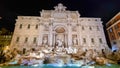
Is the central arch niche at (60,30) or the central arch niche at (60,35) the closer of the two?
the central arch niche at (60,35)

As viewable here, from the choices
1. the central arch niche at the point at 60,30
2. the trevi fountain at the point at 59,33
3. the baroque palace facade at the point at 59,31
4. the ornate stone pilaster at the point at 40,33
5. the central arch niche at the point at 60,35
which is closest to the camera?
the trevi fountain at the point at 59,33

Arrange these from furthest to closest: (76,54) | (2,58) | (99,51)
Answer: (99,51) → (76,54) → (2,58)

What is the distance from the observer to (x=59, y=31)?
2662cm

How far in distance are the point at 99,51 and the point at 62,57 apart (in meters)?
10.7

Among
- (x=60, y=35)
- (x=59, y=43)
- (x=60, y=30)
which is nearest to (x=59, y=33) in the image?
(x=60, y=35)

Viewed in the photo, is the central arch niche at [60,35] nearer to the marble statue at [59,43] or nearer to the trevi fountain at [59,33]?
the trevi fountain at [59,33]

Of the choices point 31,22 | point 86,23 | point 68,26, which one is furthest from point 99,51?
point 31,22

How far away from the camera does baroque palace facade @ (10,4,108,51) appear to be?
78.7 feet

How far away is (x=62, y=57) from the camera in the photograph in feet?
57.7

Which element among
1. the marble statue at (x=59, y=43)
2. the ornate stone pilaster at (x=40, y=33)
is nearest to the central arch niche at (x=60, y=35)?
the marble statue at (x=59, y=43)

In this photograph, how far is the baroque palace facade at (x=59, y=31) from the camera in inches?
944

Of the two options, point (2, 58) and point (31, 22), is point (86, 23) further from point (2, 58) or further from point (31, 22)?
point (2, 58)

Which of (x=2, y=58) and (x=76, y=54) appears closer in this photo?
(x=2, y=58)

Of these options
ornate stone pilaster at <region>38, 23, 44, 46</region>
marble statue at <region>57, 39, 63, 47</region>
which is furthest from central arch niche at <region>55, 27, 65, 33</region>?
ornate stone pilaster at <region>38, 23, 44, 46</region>
